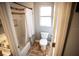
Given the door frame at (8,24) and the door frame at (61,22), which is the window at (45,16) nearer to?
the door frame at (61,22)

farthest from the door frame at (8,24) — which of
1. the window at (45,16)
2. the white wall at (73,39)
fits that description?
the white wall at (73,39)

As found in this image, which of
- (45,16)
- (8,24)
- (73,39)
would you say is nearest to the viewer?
(8,24)

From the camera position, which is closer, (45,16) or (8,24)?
(8,24)

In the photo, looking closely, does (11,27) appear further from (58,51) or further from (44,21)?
(58,51)

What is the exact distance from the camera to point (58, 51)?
1280 millimetres

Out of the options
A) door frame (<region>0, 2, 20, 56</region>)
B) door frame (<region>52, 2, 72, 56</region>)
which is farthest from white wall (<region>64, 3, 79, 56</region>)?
door frame (<region>0, 2, 20, 56</region>)

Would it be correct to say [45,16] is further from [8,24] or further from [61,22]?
[8,24]

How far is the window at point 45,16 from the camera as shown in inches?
53.1

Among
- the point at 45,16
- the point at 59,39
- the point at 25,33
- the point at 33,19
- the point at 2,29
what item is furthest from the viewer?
the point at 25,33

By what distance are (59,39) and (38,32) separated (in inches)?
20.9

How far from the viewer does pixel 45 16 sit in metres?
1.43

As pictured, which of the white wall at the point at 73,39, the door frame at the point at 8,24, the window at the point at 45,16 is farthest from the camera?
the window at the point at 45,16

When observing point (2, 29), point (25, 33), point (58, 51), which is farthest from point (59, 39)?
point (25, 33)

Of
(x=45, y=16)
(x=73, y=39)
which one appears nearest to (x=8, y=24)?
(x=45, y=16)
